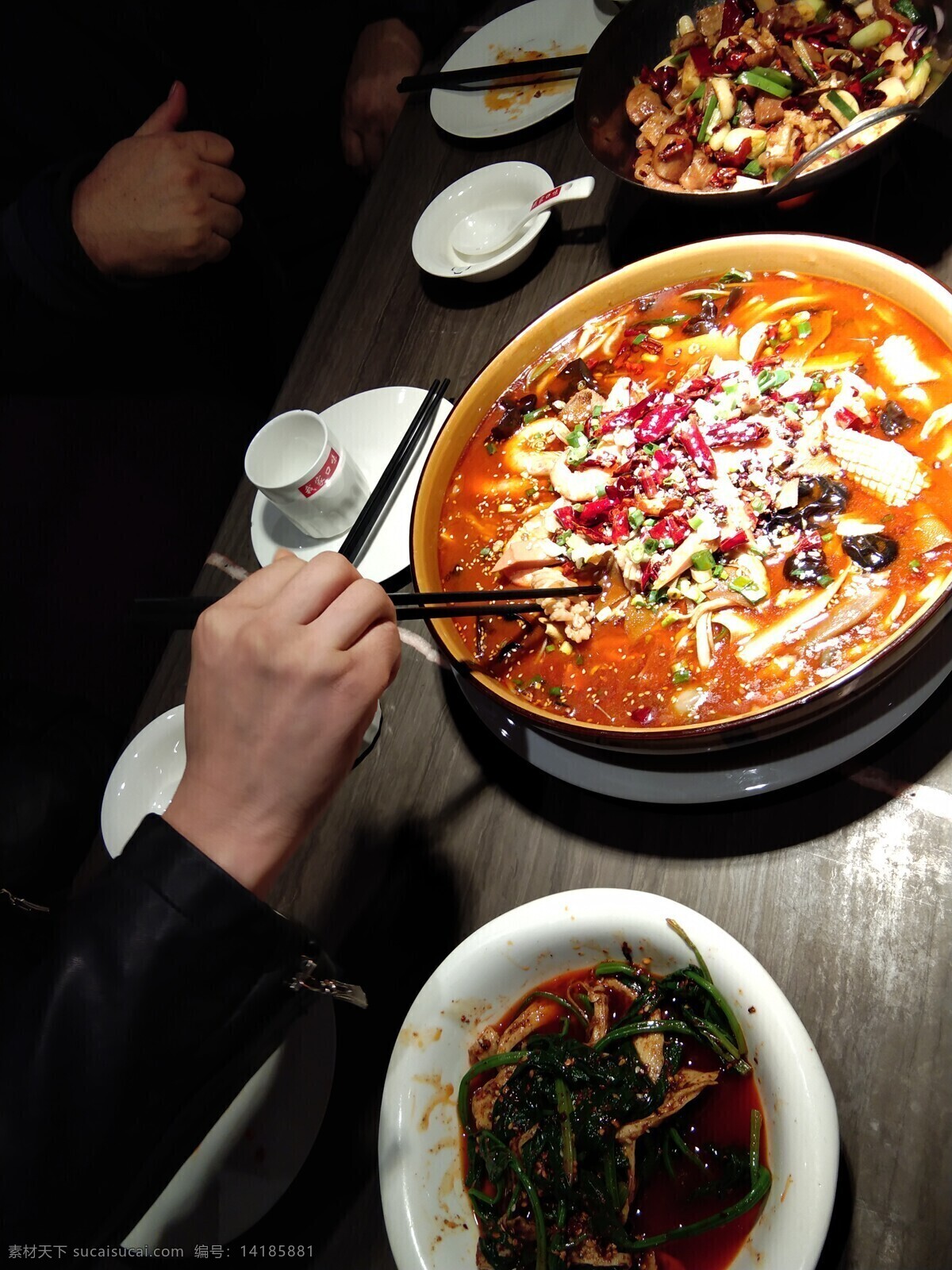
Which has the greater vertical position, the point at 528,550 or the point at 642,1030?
the point at 528,550

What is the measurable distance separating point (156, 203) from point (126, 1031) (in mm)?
2635

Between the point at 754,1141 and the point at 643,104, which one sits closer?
the point at 754,1141

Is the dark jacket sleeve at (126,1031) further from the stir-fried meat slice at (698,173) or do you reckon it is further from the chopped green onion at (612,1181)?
the stir-fried meat slice at (698,173)

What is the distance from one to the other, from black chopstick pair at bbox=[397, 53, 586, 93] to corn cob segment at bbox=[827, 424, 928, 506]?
1.64m

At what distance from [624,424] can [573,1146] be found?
4.47 ft

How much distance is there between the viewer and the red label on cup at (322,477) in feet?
6.67

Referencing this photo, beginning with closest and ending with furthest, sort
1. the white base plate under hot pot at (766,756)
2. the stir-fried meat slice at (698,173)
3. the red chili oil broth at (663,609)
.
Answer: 1. the white base plate under hot pot at (766,756)
2. the red chili oil broth at (663,609)
3. the stir-fried meat slice at (698,173)

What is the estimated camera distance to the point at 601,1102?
4.37 ft

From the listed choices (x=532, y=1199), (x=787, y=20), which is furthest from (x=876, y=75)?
(x=532, y=1199)

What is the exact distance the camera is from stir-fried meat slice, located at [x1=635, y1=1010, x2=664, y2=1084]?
134 centimetres

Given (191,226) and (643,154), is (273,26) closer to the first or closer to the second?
(191,226)

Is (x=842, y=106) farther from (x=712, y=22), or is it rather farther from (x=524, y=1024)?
(x=524, y=1024)

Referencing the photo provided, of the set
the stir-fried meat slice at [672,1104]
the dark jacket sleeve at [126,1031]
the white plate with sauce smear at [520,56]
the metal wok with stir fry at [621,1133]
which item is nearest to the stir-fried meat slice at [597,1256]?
the metal wok with stir fry at [621,1133]

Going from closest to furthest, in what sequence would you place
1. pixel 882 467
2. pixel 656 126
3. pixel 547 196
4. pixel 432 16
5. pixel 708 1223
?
pixel 708 1223 → pixel 882 467 → pixel 656 126 → pixel 547 196 → pixel 432 16
